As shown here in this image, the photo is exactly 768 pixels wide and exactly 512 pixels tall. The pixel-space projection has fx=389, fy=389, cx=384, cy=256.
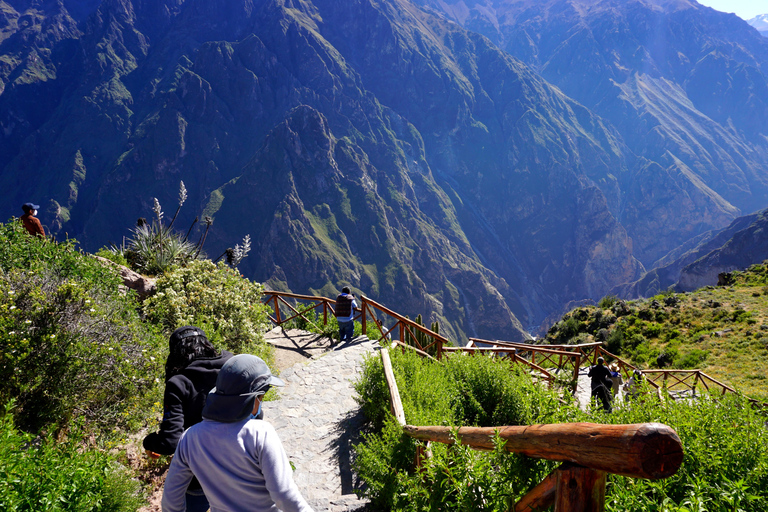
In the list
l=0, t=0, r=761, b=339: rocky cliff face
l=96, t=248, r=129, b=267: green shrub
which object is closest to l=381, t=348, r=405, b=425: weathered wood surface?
l=96, t=248, r=129, b=267: green shrub

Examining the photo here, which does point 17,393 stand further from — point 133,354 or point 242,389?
point 242,389

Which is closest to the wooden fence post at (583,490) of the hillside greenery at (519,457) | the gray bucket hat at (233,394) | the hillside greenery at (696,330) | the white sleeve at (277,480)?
the hillside greenery at (519,457)

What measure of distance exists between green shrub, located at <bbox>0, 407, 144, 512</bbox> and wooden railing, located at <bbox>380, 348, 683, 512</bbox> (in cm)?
283

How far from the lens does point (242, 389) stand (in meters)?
1.84

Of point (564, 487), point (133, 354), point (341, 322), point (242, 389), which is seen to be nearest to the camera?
point (564, 487)

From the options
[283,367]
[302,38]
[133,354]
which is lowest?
[133,354]

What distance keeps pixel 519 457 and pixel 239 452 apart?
135cm

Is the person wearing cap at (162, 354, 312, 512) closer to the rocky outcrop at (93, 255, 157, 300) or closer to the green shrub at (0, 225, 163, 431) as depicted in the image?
the green shrub at (0, 225, 163, 431)

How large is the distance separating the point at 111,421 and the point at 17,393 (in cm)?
96

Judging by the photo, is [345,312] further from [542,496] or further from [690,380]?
[690,380]

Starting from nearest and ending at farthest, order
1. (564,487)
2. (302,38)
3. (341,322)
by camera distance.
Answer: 1. (564,487)
2. (341,322)
3. (302,38)

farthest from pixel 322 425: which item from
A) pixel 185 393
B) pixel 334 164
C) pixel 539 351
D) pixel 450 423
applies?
pixel 334 164

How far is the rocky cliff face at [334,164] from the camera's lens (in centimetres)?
13475

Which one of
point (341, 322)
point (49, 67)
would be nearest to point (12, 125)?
point (49, 67)
